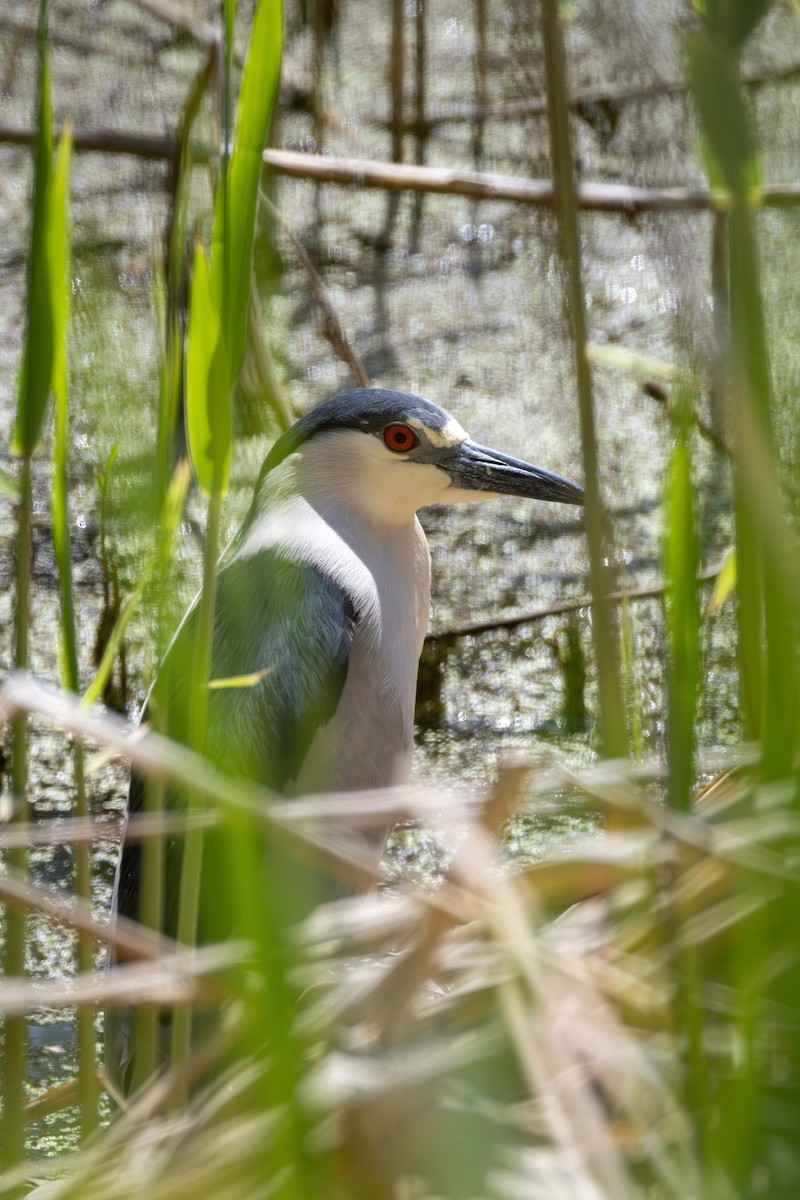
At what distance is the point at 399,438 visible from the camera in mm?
1677

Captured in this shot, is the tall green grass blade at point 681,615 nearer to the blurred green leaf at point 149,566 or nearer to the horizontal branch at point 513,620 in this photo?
the blurred green leaf at point 149,566

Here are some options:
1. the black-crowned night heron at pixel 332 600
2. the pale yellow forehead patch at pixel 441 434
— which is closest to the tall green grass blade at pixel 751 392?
the black-crowned night heron at pixel 332 600

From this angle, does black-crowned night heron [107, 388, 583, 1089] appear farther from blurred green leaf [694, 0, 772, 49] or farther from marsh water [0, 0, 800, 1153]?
blurred green leaf [694, 0, 772, 49]

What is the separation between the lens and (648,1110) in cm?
47

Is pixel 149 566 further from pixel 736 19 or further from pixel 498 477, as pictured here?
pixel 498 477

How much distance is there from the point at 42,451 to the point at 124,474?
2186mm

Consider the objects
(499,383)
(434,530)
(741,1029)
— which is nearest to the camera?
(741,1029)

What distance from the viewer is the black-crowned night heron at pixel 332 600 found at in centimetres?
143

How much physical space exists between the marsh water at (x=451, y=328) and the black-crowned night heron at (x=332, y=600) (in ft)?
0.31

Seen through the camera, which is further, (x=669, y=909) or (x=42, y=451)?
(x=42, y=451)

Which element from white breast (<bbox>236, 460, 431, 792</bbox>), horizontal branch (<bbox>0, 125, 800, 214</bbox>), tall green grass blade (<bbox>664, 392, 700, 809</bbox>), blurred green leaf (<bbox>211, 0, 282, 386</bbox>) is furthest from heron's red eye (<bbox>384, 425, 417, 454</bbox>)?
tall green grass blade (<bbox>664, 392, 700, 809</bbox>)

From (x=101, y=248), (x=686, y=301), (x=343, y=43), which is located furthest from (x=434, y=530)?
(x=343, y=43)

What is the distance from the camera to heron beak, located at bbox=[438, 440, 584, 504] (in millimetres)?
1694

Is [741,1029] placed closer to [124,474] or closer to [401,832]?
[124,474]
